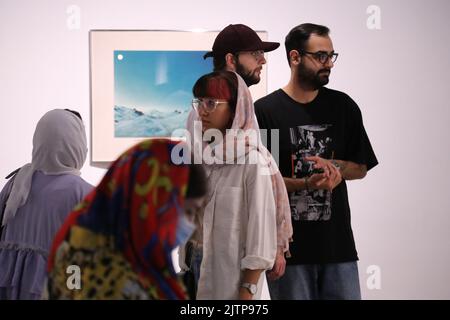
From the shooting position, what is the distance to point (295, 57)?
8.43ft

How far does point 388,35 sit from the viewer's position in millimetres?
3670

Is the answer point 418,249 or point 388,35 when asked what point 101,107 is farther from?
point 418,249

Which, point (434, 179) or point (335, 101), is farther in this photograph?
point (434, 179)

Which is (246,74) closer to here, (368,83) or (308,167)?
(308,167)

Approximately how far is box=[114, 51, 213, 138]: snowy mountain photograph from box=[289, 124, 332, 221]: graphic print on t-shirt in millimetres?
1269

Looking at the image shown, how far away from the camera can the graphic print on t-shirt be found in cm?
238

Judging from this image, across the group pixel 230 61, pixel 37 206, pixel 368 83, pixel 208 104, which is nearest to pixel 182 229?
pixel 208 104

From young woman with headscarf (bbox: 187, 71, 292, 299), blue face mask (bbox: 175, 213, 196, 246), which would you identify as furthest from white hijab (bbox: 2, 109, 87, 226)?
blue face mask (bbox: 175, 213, 196, 246)

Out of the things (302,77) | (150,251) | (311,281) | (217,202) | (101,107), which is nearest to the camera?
(150,251)

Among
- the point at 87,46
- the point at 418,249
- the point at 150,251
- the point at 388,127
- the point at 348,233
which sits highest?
the point at 87,46

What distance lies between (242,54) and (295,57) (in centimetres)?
24

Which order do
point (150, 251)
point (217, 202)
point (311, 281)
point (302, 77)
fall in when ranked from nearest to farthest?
point (150, 251)
point (217, 202)
point (311, 281)
point (302, 77)

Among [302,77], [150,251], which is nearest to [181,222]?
[150,251]

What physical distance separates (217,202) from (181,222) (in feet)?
2.11
